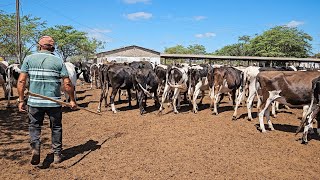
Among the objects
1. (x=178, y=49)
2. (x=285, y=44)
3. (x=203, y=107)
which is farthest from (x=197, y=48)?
(x=203, y=107)

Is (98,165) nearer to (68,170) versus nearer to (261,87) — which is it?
(68,170)

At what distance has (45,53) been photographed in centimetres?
516

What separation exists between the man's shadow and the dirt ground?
2cm

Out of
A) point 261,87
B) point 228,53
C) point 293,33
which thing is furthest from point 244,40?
point 261,87

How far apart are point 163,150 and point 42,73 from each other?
322 centimetres

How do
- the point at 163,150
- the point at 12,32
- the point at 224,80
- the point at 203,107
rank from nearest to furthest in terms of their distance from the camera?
the point at 163,150 < the point at 224,80 < the point at 203,107 < the point at 12,32

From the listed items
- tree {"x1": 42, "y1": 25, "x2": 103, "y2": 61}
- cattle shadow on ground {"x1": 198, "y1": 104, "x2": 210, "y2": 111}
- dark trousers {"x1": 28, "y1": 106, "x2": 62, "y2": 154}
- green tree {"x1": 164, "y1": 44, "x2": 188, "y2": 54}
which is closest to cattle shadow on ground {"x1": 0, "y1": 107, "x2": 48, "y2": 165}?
dark trousers {"x1": 28, "y1": 106, "x2": 62, "y2": 154}

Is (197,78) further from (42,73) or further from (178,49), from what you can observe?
(178,49)

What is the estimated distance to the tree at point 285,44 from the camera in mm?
43156

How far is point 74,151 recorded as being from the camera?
6.29 metres

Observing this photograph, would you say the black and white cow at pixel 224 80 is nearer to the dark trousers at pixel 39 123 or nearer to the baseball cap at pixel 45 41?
the dark trousers at pixel 39 123

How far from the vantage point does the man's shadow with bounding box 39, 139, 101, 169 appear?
5533 mm

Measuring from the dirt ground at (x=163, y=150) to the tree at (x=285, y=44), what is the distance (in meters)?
37.4

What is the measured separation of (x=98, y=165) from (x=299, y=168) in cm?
415
